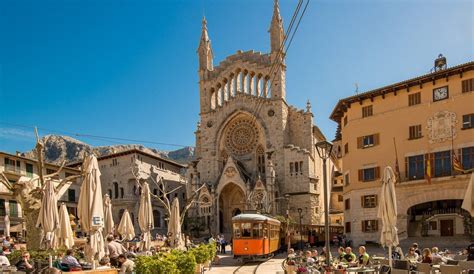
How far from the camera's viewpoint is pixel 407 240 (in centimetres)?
2895

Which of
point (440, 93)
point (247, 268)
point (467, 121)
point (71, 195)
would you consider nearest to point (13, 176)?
point (71, 195)

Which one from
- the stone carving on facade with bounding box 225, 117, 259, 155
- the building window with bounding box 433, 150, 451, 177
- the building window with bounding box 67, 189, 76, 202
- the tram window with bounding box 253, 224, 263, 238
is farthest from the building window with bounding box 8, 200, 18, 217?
the building window with bounding box 433, 150, 451, 177

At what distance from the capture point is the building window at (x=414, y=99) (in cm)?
2942

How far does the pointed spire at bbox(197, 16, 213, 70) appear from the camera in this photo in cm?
5925

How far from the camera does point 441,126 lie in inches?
1097

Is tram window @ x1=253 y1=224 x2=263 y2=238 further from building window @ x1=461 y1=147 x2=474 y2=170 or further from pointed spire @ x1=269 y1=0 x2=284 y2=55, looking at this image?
pointed spire @ x1=269 y1=0 x2=284 y2=55

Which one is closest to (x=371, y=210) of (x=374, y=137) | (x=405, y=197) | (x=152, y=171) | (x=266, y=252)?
(x=405, y=197)

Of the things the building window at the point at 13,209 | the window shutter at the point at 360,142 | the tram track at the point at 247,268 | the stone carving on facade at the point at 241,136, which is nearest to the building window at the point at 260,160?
the stone carving on facade at the point at 241,136

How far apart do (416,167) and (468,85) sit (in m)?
6.25

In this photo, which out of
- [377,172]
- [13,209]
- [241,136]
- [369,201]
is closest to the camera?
[377,172]

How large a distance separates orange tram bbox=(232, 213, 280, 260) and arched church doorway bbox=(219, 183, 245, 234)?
2772 cm

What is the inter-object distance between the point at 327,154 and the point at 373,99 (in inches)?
829

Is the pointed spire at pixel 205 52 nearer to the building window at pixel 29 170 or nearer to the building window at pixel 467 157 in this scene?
the building window at pixel 29 170

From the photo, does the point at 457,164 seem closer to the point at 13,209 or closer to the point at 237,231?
the point at 237,231
